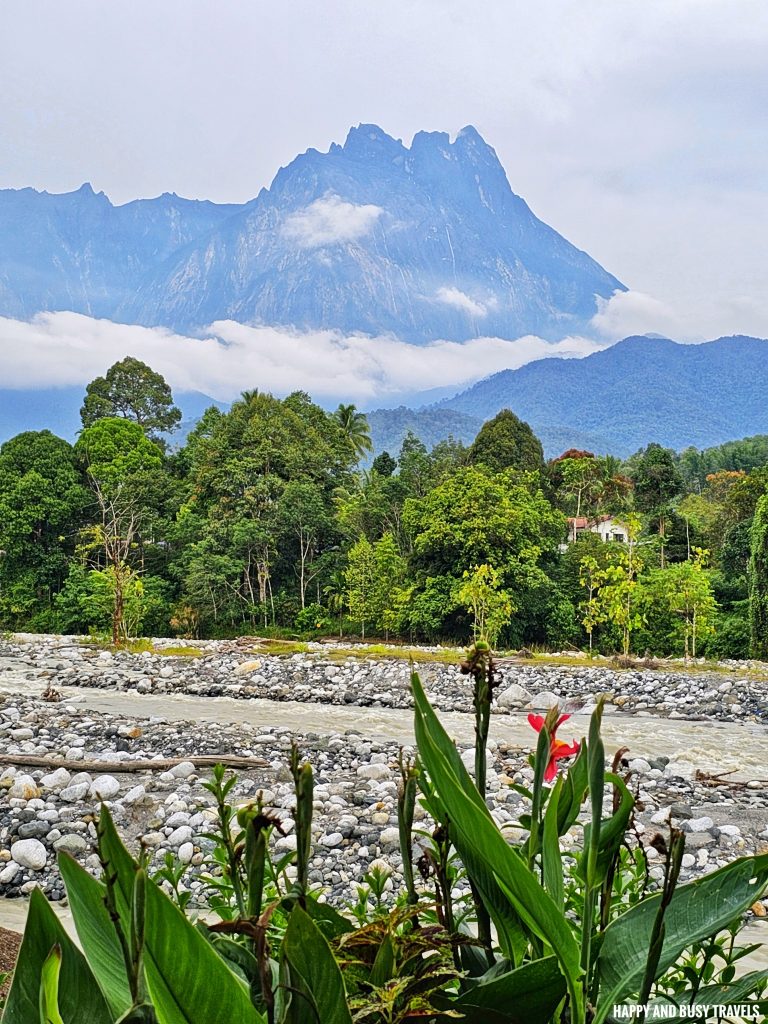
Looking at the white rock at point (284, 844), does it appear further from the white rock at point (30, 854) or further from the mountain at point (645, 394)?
the mountain at point (645, 394)

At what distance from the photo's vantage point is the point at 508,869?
0.59m

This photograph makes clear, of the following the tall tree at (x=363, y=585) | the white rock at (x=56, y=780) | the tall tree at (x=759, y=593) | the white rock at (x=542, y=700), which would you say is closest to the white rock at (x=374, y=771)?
the white rock at (x=56, y=780)

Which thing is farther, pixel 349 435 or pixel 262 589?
pixel 349 435

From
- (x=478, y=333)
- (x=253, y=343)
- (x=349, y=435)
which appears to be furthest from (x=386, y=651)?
(x=478, y=333)

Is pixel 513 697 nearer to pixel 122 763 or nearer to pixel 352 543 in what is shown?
pixel 122 763

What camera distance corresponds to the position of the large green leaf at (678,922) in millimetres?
640

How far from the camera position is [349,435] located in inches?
1084

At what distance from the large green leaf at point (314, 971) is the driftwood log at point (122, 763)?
4.78 meters

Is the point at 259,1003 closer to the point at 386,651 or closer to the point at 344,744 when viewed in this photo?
the point at 344,744

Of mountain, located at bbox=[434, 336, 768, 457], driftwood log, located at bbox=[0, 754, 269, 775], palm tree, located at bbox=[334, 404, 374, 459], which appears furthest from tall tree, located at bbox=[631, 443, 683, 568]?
mountain, located at bbox=[434, 336, 768, 457]

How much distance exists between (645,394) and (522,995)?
188m

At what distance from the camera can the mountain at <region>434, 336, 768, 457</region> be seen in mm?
169000

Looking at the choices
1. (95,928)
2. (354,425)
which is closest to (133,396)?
(354,425)

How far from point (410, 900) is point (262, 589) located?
1866cm
